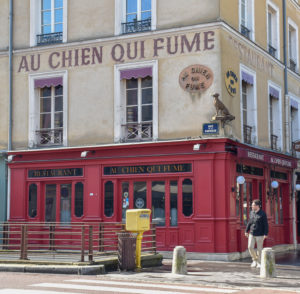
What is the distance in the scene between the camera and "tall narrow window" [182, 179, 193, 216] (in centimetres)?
1773

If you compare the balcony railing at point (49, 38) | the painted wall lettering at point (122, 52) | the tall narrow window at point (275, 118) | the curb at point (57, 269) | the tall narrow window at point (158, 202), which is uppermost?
the balcony railing at point (49, 38)

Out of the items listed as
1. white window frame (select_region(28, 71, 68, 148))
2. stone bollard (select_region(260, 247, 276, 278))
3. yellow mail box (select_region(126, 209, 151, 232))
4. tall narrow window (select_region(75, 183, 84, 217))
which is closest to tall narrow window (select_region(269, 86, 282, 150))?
tall narrow window (select_region(75, 183, 84, 217))

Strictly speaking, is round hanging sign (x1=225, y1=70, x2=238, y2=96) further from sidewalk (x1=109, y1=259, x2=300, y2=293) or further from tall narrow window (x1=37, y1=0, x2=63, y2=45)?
tall narrow window (x1=37, y1=0, x2=63, y2=45)

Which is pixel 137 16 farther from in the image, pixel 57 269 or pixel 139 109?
pixel 57 269

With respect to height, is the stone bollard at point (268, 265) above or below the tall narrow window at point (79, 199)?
below

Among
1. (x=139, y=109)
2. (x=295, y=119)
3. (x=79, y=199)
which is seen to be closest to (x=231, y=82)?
(x=139, y=109)

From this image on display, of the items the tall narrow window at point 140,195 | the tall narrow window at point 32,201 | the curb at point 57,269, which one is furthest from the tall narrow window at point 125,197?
the curb at point 57,269

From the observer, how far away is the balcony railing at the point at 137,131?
18438 millimetres

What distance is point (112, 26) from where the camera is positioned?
62.6ft

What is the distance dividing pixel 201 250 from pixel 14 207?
6.53 m

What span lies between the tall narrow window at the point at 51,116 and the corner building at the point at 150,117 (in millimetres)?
37

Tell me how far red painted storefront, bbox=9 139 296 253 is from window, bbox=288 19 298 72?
4.48m

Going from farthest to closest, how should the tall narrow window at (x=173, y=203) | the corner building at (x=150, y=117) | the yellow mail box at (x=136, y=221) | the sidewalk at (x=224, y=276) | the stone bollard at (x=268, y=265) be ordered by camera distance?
the tall narrow window at (x=173, y=203)
the corner building at (x=150, y=117)
the yellow mail box at (x=136, y=221)
the stone bollard at (x=268, y=265)
the sidewalk at (x=224, y=276)

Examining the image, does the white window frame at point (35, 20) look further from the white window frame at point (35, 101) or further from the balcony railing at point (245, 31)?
the balcony railing at point (245, 31)
